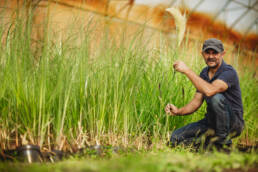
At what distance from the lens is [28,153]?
1.83 metres

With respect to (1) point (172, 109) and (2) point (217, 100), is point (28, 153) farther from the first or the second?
(2) point (217, 100)

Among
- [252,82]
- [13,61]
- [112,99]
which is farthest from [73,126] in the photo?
[252,82]

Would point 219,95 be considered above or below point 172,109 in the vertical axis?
above

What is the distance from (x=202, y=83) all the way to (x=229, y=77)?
10.9 inches

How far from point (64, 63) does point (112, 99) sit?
0.53 m

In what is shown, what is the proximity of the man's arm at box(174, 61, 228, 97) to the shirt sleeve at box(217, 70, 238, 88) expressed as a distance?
1.5 inches

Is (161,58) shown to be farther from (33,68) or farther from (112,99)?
(33,68)

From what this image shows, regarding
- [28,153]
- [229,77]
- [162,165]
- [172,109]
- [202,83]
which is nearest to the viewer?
[162,165]

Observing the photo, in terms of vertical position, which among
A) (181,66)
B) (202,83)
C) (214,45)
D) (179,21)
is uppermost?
(179,21)

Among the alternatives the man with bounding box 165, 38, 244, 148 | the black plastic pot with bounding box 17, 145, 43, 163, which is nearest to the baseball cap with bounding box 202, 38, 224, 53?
the man with bounding box 165, 38, 244, 148

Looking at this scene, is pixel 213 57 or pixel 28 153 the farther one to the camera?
pixel 213 57

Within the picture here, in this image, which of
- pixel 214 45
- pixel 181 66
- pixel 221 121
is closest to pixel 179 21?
pixel 214 45

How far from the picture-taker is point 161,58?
119 inches

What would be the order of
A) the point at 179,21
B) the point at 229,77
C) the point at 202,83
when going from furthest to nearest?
the point at 179,21 < the point at 229,77 < the point at 202,83
